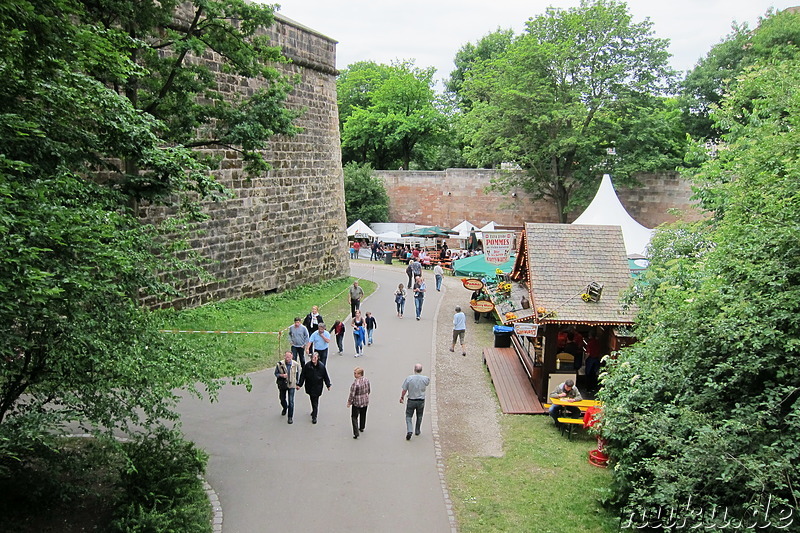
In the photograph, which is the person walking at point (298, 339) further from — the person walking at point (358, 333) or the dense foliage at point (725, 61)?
the dense foliage at point (725, 61)

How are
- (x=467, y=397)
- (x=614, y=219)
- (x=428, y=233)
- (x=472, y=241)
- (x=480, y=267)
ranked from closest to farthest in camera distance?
(x=467, y=397) < (x=480, y=267) < (x=614, y=219) < (x=428, y=233) < (x=472, y=241)

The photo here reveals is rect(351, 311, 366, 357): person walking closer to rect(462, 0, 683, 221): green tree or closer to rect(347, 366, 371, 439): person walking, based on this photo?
rect(347, 366, 371, 439): person walking

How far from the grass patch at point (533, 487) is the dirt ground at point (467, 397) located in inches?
13.2

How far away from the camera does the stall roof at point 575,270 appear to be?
38.5 feet

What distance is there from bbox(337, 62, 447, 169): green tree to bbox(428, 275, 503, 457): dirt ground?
2533cm

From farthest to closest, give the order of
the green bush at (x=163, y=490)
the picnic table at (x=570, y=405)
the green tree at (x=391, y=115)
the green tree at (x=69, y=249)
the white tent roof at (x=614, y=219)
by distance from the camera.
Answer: the green tree at (x=391, y=115), the white tent roof at (x=614, y=219), the picnic table at (x=570, y=405), the green bush at (x=163, y=490), the green tree at (x=69, y=249)

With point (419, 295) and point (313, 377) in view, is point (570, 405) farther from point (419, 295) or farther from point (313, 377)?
point (419, 295)

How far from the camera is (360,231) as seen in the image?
34.9m

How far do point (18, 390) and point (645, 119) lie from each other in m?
28.9

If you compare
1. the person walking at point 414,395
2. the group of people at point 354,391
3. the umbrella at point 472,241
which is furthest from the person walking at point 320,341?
the umbrella at point 472,241

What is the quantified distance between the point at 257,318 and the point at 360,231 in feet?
60.8

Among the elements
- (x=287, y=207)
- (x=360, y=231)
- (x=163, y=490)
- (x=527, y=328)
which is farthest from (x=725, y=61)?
(x=163, y=490)

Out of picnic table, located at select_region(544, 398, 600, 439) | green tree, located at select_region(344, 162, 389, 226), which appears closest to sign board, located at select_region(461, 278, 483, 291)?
picnic table, located at select_region(544, 398, 600, 439)

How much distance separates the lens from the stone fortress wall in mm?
31844
